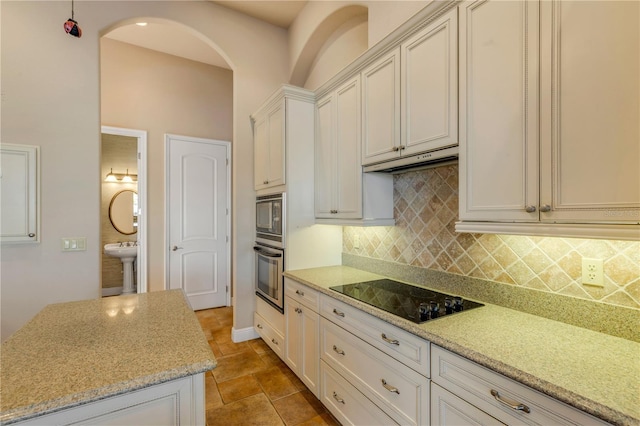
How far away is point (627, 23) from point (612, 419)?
117 cm

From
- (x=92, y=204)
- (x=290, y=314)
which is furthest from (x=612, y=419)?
(x=92, y=204)

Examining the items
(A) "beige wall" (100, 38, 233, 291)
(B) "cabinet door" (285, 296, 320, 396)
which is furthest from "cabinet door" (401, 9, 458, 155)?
(A) "beige wall" (100, 38, 233, 291)

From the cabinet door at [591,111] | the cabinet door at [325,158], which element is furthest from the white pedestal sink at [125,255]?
the cabinet door at [591,111]

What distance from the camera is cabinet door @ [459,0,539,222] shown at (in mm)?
1177

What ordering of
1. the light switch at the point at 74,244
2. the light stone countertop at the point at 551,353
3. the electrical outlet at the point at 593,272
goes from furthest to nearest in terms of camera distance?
1. the light switch at the point at 74,244
2. the electrical outlet at the point at 593,272
3. the light stone countertop at the point at 551,353

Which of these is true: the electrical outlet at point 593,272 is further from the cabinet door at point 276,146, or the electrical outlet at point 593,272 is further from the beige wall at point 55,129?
the beige wall at point 55,129

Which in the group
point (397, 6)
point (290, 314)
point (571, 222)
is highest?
point (397, 6)

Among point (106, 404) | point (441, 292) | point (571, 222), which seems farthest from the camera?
point (441, 292)

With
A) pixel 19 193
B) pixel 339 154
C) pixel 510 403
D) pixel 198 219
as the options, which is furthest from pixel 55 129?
pixel 510 403

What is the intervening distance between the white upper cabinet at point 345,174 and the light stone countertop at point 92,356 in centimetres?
130

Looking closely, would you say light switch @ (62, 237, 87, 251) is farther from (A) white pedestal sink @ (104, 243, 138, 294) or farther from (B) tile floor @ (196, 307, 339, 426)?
(A) white pedestal sink @ (104, 243, 138, 294)

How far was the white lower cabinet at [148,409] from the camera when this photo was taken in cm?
86

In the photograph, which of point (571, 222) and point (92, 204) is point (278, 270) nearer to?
point (92, 204)

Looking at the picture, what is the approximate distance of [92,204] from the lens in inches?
94.0
